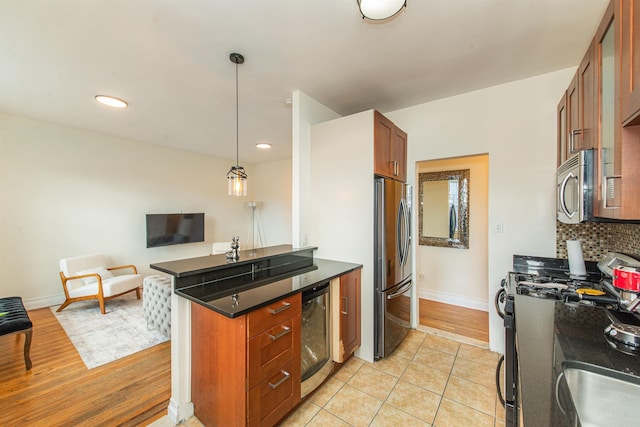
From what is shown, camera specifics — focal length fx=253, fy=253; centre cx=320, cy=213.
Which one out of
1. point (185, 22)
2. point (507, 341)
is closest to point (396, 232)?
point (507, 341)

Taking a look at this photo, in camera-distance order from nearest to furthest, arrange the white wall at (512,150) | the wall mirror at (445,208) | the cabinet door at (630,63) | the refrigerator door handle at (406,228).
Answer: the cabinet door at (630,63), the white wall at (512,150), the refrigerator door handle at (406,228), the wall mirror at (445,208)

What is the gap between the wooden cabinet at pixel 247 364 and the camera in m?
1.36

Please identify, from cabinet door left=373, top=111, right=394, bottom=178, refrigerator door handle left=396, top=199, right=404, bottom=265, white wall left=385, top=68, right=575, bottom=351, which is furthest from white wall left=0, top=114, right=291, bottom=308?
white wall left=385, top=68, right=575, bottom=351

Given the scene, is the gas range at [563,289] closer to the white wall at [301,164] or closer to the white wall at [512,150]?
the white wall at [512,150]

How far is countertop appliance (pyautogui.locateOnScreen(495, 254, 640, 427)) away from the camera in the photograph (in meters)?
0.68

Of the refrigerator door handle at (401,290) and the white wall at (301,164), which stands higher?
the white wall at (301,164)

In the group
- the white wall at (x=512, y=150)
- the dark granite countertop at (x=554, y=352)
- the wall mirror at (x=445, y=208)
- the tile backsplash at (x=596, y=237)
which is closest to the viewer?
the dark granite countertop at (x=554, y=352)

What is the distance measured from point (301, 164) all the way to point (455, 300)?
9.63ft

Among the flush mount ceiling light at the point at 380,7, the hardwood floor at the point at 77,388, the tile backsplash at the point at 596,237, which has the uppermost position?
the flush mount ceiling light at the point at 380,7

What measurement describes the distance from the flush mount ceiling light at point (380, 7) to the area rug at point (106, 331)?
3.46 m

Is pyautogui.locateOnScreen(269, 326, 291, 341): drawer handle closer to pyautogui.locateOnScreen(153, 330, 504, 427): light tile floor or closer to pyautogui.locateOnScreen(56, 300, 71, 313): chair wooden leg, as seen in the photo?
pyautogui.locateOnScreen(153, 330, 504, 427): light tile floor

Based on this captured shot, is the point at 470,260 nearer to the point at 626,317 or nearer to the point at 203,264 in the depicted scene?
the point at 626,317

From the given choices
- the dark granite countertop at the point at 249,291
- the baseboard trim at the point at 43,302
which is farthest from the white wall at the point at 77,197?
the dark granite countertop at the point at 249,291

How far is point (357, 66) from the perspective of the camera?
2.15 meters
